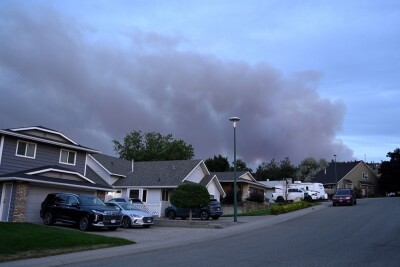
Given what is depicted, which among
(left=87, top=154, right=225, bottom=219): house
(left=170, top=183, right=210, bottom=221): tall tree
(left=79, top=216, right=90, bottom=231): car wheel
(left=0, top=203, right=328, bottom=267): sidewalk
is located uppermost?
(left=87, top=154, right=225, bottom=219): house

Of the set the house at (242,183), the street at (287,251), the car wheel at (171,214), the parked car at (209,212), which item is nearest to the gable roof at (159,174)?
the car wheel at (171,214)

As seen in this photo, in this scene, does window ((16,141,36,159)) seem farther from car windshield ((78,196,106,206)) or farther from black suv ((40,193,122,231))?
car windshield ((78,196,106,206))

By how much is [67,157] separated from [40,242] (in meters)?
16.3

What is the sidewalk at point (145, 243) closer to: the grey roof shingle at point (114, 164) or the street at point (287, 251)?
the street at point (287, 251)

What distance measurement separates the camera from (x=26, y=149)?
92.6 ft

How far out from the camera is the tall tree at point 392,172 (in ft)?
244

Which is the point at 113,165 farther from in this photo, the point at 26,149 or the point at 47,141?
the point at 26,149

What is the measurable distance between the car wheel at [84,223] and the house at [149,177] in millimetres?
14454

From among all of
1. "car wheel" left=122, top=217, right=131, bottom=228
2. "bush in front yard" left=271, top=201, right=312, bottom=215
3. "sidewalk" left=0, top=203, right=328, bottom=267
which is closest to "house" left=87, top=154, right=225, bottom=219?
"bush in front yard" left=271, top=201, right=312, bottom=215

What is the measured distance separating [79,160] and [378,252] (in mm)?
24442

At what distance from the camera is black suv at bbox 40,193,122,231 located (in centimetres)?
2212

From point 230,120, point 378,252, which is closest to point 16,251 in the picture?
point 378,252

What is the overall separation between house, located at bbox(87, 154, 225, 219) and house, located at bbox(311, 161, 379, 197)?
120ft

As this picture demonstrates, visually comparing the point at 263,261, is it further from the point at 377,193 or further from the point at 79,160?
the point at 377,193
